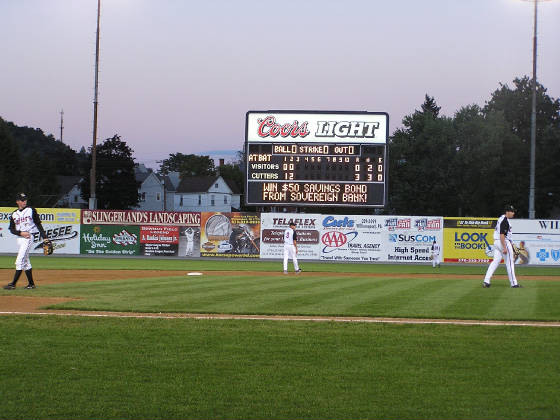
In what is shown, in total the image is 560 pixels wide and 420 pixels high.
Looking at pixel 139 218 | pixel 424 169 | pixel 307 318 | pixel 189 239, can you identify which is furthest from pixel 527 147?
pixel 307 318

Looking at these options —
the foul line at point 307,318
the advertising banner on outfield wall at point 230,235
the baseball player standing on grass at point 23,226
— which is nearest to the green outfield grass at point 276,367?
the foul line at point 307,318

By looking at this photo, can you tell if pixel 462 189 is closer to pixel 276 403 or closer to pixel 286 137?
pixel 286 137

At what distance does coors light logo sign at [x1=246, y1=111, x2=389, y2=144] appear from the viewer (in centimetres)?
3091

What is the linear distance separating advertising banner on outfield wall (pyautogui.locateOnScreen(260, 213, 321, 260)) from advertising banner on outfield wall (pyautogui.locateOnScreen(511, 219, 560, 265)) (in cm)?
1038

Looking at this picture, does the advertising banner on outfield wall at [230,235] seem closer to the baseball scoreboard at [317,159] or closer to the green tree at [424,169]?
the baseball scoreboard at [317,159]

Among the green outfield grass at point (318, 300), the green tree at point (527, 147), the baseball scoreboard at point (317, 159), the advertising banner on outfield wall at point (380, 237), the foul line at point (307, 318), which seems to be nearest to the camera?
the foul line at point (307, 318)

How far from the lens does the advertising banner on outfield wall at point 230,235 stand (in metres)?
37.1

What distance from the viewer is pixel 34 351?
22.9ft

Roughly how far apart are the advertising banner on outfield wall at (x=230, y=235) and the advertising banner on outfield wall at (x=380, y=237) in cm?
380

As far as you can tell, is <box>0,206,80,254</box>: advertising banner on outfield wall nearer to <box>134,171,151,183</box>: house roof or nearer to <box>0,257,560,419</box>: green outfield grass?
<box>0,257,560,419</box>: green outfield grass

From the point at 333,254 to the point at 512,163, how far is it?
119 ft

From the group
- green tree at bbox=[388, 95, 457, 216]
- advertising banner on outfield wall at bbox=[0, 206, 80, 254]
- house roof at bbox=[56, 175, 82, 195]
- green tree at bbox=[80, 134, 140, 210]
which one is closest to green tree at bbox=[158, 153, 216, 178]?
house roof at bbox=[56, 175, 82, 195]

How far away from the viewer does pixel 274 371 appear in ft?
20.7

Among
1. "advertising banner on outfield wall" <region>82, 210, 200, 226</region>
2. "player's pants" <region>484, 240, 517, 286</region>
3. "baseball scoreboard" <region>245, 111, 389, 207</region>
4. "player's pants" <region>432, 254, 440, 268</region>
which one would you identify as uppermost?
"baseball scoreboard" <region>245, 111, 389, 207</region>
